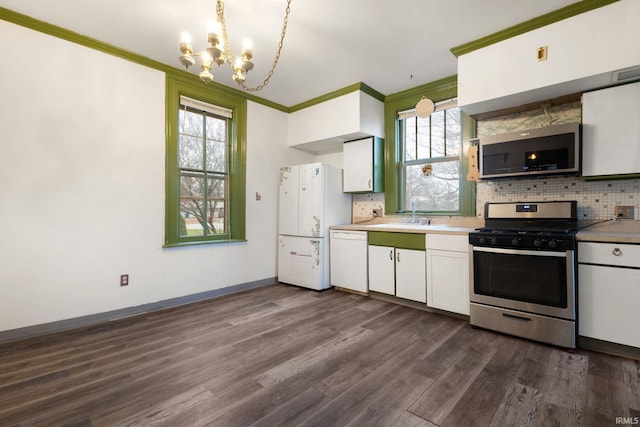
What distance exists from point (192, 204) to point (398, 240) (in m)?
2.56

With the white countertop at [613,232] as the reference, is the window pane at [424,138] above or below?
above

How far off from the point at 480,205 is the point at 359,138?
6.00ft

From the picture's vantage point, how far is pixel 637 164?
230cm

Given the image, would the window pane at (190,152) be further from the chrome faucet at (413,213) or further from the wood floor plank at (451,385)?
the wood floor plank at (451,385)

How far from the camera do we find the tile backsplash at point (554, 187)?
2578mm

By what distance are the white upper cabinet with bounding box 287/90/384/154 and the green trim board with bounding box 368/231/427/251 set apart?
139 cm

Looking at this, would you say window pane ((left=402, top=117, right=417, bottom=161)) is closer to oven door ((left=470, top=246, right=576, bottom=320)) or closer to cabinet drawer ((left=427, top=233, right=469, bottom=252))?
cabinet drawer ((left=427, top=233, right=469, bottom=252))

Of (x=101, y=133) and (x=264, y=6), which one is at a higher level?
(x=264, y=6)

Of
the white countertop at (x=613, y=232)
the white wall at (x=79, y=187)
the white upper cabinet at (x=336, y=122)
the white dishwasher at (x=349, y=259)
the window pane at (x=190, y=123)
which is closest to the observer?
the white countertop at (x=613, y=232)

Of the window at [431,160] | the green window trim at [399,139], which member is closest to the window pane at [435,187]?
the window at [431,160]

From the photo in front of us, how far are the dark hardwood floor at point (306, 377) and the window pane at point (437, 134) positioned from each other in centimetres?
213

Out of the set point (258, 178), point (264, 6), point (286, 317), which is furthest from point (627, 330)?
point (258, 178)

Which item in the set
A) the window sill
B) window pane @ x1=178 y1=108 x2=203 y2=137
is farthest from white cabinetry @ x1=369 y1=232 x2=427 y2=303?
window pane @ x1=178 y1=108 x2=203 y2=137

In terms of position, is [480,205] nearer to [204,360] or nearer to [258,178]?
[258,178]
